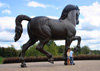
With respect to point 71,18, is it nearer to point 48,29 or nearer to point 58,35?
point 58,35

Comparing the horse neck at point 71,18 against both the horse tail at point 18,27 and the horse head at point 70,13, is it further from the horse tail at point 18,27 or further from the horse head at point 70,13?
the horse tail at point 18,27

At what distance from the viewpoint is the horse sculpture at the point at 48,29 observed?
873 cm

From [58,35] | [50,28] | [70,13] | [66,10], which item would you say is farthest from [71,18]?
[50,28]

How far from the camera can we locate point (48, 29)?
8.81m

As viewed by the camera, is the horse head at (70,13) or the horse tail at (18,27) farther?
the horse head at (70,13)

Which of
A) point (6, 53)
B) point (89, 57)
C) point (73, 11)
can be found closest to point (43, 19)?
point (73, 11)

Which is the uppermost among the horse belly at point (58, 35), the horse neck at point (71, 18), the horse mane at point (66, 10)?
the horse mane at point (66, 10)

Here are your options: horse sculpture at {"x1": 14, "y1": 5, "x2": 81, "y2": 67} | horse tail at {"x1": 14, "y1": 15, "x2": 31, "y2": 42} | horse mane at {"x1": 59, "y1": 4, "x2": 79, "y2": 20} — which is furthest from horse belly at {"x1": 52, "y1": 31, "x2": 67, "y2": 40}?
horse tail at {"x1": 14, "y1": 15, "x2": 31, "y2": 42}

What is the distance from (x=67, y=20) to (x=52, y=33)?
4.96ft

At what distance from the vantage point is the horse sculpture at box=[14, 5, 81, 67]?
28.6 ft

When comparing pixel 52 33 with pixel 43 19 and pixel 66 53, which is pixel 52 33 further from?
pixel 66 53

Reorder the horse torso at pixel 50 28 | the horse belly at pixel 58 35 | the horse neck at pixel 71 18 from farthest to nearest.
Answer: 1. the horse neck at pixel 71 18
2. the horse belly at pixel 58 35
3. the horse torso at pixel 50 28

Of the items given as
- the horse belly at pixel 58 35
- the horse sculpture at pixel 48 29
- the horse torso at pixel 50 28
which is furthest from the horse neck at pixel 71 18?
the horse belly at pixel 58 35

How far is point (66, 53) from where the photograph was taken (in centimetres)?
977
